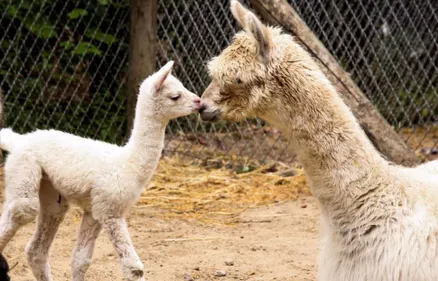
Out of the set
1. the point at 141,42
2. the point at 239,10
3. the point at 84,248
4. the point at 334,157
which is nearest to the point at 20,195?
the point at 84,248

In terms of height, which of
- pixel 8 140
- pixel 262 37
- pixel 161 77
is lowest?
pixel 8 140

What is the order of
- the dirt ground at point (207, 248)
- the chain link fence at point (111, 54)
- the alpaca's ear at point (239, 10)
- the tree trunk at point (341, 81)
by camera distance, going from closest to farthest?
the alpaca's ear at point (239, 10) → the dirt ground at point (207, 248) → the tree trunk at point (341, 81) → the chain link fence at point (111, 54)

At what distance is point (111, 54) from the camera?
27.2 ft

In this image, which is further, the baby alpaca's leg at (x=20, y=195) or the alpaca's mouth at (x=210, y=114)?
the baby alpaca's leg at (x=20, y=195)

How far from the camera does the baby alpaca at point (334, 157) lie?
11.6 feet

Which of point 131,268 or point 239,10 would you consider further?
point 131,268

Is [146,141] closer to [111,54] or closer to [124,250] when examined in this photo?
[124,250]

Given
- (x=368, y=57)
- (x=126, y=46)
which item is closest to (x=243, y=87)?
(x=126, y=46)

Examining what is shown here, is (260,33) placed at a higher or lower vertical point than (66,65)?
higher

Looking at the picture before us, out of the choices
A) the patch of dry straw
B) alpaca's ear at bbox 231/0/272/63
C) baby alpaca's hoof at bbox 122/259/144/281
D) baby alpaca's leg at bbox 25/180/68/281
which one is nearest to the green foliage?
the patch of dry straw

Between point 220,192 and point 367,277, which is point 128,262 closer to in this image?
point 367,277

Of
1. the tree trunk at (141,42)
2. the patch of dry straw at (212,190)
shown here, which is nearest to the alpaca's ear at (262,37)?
the patch of dry straw at (212,190)

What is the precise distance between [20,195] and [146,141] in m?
0.72

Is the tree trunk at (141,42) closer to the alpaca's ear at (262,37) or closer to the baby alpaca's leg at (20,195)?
the baby alpaca's leg at (20,195)
